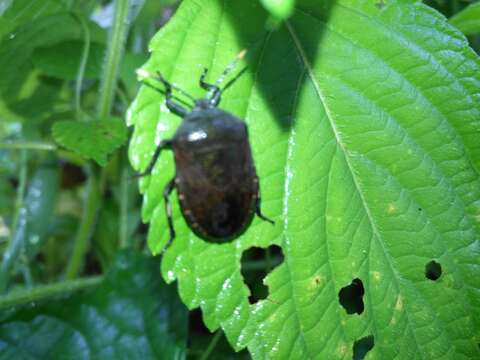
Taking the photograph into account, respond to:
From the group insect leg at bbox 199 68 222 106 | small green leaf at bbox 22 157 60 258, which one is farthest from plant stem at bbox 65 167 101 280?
insect leg at bbox 199 68 222 106

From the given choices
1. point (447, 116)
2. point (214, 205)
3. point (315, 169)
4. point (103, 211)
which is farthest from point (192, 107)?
point (103, 211)

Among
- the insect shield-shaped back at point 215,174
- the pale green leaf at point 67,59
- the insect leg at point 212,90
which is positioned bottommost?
the pale green leaf at point 67,59

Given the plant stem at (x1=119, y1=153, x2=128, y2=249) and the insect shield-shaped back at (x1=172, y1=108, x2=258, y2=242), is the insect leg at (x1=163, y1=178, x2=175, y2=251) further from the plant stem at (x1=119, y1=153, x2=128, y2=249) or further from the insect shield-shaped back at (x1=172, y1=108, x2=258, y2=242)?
the plant stem at (x1=119, y1=153, x2=128, y2=249)

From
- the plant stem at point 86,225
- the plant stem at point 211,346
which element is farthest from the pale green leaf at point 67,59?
the plant stem at point 211,346

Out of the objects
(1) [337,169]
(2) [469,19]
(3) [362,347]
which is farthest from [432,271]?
(2) [469,19]

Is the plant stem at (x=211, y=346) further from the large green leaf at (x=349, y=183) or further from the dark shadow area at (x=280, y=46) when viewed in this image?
the dark shadow area at (x=280, y=46)

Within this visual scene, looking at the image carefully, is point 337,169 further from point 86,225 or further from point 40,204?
point 40,204

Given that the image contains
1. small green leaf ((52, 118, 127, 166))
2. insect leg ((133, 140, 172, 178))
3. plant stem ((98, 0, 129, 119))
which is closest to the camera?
insect leg ((133, 140, 172, 178))
